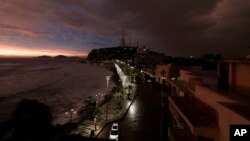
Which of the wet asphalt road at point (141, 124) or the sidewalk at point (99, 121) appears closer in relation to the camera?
the wet asphalt road at point (141, 124)

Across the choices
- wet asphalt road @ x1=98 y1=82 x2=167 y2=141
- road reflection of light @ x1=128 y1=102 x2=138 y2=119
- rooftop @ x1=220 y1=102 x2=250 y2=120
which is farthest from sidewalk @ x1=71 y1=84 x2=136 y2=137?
rooftop @ x1=220 y1=102 x2=250 y2=120

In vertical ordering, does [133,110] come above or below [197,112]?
below

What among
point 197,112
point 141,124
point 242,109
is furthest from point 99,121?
point 242,109

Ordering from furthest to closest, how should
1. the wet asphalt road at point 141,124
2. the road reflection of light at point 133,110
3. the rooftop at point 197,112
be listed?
the road reflection of light at point 133,110 → the wet asphalt road at point 141,124 → the rooftop at point 197,112

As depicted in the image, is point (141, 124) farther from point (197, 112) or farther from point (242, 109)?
point (242, 109)

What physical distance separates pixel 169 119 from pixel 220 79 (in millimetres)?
14665

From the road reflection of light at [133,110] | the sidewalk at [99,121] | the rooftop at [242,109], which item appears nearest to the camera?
the rooftop at [242,109]

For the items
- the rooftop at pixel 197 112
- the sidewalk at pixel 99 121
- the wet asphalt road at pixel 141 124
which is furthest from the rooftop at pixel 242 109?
the sidewalk at pixel 99 121

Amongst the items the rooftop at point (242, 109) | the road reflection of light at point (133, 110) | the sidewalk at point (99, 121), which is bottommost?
the sidewalk at point (99, 121)

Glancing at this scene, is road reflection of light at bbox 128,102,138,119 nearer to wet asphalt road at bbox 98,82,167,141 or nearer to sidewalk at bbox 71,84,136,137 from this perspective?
wet asphalt road at bbox 98,82,167,141

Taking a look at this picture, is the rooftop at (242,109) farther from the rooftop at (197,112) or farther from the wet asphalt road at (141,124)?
the wet asphalt road at (141,124)

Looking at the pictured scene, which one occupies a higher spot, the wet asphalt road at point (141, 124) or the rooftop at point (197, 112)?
the rooftop at point (197, 112)

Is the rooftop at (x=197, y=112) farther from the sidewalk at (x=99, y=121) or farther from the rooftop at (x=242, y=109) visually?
the sidewalk at (x=99, y=121)

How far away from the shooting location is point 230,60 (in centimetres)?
1191
